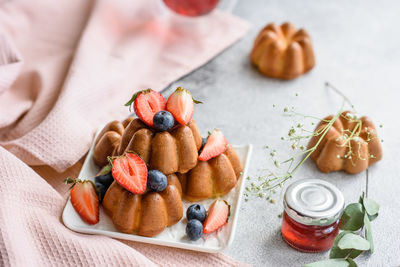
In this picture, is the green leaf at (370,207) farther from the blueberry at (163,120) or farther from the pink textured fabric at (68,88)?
the blueberry at (163,120)

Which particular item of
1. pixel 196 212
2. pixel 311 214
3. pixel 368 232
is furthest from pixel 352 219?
pixel 196 212

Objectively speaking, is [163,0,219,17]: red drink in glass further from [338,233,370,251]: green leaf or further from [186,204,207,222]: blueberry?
[338,233,370,251]: green leaf

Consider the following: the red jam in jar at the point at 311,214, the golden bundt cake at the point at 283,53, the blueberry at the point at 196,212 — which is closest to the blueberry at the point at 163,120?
the blueberry at the point at 196,212

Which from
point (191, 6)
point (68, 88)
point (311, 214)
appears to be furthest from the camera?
point (191, 6)

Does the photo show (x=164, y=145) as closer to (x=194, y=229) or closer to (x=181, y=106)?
(x=181, y=106)

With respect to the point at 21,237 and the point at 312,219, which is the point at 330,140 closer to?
the point at 312,219

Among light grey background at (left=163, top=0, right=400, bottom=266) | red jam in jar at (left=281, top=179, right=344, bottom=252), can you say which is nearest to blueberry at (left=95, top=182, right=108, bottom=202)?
light grey background at (left=163, top=0, right=400, bottom=266)
